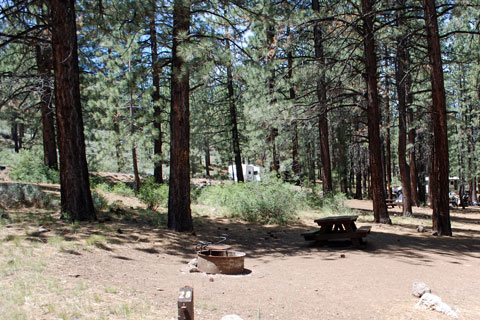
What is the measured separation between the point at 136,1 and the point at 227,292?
6.24 metres

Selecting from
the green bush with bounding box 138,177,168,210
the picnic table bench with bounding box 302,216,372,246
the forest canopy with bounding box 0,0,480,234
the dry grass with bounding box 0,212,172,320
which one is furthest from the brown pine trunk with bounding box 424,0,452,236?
the dry grass with bounding box 0,212,172,320

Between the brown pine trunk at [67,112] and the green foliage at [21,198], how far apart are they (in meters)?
1.67

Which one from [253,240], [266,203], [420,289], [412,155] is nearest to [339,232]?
[253,240]

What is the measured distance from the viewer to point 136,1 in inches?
321

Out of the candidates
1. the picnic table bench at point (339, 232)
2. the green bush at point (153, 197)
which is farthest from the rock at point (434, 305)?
the green bush at point (153, 197)

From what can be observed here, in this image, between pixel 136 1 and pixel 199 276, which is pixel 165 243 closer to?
pixel 199 276

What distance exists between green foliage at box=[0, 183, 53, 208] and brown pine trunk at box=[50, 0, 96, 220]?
5.48 ft

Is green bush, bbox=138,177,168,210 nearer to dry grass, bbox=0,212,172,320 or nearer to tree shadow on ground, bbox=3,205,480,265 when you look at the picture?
tree shadow on ground, bbox=3,205,480,265

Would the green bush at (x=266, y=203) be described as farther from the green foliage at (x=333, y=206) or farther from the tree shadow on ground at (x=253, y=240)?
the green foliage at (x=333, y=206)

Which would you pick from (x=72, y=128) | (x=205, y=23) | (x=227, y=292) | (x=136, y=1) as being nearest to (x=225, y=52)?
(x=205, y=23)

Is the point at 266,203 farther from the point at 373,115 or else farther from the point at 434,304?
the point at 434,304

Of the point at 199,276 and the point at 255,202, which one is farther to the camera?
the point at 255,202

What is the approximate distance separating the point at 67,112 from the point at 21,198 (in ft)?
9.41

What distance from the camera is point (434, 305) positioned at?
186 inches
